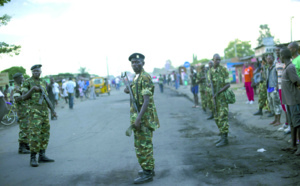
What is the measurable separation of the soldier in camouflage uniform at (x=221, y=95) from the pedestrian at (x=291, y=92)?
1.25 m

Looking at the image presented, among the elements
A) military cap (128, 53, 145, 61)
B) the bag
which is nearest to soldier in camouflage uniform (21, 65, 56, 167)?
military cap (128, 53, 145, 61)

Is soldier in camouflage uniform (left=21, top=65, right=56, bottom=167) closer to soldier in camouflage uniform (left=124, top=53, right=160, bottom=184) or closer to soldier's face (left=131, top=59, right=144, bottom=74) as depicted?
soldier in camouflage uniform (left=124, top=53, right=160, bottom=184)

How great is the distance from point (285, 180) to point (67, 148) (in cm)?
482

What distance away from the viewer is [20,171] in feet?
17.1

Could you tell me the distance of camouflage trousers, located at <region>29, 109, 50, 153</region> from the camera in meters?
Answer: 5.50

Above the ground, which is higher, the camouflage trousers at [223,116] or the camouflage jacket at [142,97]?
the camouflage jacket at [142,97]

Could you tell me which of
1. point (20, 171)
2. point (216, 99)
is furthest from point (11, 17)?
point (216, 99)

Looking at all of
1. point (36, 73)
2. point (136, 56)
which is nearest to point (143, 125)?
point (136, 56)

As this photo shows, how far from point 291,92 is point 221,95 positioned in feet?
4.92

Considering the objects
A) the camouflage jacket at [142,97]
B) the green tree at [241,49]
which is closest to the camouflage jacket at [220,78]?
the camouflage jacket at [142,97]

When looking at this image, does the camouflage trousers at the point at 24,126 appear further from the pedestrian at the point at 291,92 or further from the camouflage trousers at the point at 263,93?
the camouflage trousers at the point at 263,93

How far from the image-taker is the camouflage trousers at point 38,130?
18.0ft

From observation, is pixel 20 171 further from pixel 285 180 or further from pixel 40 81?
pixel 285 180

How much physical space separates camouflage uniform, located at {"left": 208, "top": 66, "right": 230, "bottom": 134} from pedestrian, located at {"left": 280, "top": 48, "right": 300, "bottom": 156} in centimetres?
127
